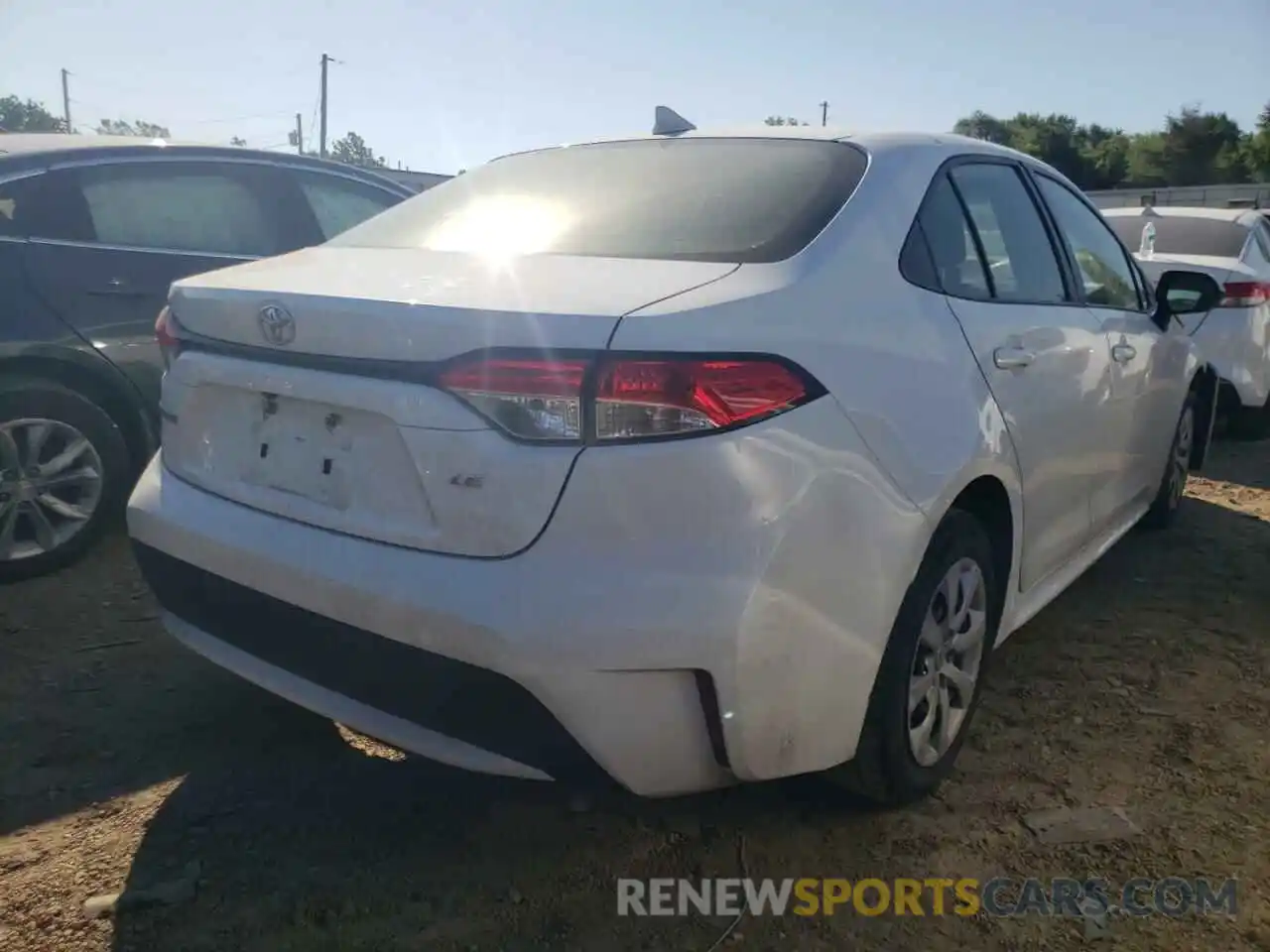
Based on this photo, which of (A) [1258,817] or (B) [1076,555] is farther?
(B) [1076,555]

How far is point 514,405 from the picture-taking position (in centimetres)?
177

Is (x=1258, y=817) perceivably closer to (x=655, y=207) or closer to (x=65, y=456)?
(x=655, y=207)

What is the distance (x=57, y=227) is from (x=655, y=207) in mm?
2610

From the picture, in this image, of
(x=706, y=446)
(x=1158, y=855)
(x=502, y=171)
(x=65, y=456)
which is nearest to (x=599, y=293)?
(x=706, y=446)

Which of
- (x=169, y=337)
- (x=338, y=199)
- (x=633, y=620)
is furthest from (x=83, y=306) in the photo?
(x=633, y=620)

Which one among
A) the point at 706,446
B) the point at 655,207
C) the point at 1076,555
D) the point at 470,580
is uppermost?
the point at 655,207

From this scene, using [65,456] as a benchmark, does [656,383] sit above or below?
above

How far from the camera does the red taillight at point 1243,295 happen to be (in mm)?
5887

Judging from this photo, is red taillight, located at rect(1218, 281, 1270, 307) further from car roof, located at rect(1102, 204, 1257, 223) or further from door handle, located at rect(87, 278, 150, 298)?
door handle, located at rect(87, 278, 150, 298)

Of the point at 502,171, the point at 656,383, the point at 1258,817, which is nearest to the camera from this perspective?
the point at 656,383

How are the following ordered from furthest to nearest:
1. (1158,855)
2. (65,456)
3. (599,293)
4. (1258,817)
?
(65,456), (1258,817), (1158,855), (599,293)

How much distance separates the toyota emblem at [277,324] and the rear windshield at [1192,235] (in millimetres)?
5697

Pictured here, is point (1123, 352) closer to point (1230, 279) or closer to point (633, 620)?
point (633, 620)

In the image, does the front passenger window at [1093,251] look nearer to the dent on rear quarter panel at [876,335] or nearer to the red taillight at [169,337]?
the dent on rear quarter panel at [876,335]
